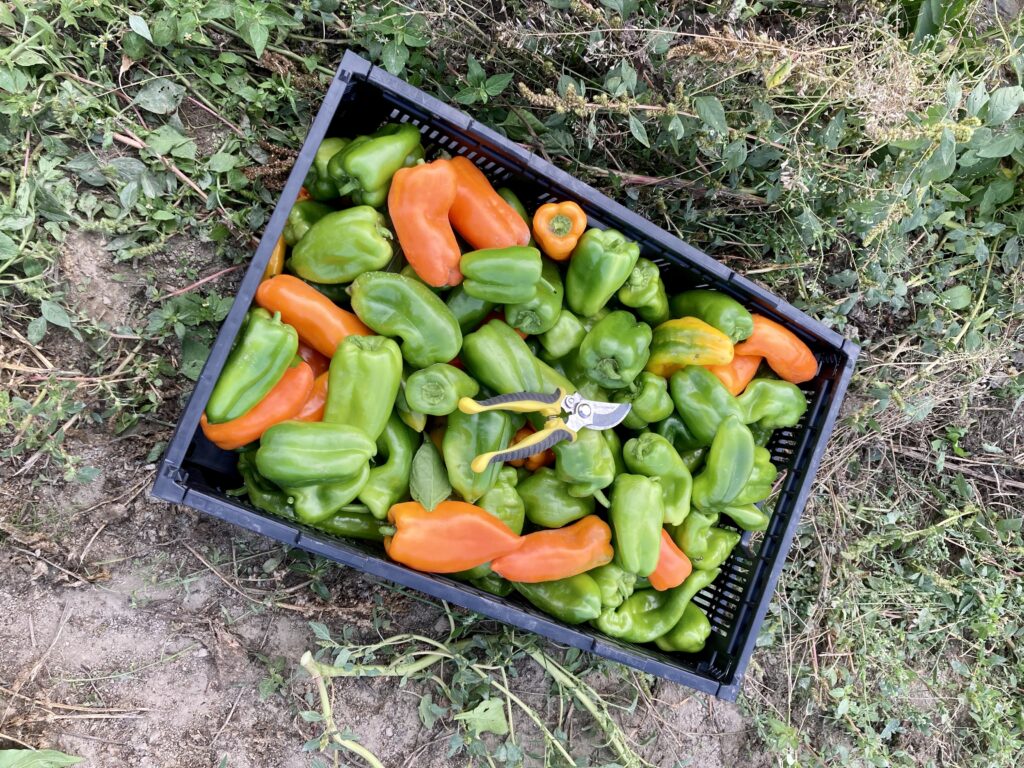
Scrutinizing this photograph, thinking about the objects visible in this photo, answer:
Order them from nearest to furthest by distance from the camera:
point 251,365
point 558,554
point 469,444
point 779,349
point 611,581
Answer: point 251,365, point 469,444, point 558,554, point 611,581, point 779,349

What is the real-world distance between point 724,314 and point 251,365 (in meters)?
1.59

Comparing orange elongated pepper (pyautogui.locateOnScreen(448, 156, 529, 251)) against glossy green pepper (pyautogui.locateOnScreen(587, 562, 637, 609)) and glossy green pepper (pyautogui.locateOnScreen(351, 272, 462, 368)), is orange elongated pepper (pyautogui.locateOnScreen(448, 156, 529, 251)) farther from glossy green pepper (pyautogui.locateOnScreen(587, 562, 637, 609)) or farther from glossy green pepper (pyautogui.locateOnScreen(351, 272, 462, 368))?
glossy green pepper (pyautogui.locateOnScreen(587, 562, 637, 609))

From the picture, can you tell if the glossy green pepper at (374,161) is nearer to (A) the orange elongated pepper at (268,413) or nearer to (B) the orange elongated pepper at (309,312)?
(B) the orange elongated pepper at (309,312)

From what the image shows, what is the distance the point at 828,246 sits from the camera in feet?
9.96

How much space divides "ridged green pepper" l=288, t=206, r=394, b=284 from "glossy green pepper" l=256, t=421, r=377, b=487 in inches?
19.5

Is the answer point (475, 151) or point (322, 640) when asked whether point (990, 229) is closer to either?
point (475, 151)

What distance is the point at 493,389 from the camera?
2533mm

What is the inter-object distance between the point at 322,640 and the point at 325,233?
1.43 m

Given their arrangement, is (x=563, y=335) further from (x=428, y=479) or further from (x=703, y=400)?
(x=428, y=479)

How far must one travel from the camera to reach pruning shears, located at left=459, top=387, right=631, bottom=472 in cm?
235

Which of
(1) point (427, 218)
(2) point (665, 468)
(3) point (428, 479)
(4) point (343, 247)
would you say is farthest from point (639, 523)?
(4) point (343, 247)

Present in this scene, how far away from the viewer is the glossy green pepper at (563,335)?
2643mm

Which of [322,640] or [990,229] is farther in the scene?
[990,229]

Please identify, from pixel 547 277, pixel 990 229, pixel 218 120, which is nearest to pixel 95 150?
pixel 218 120
